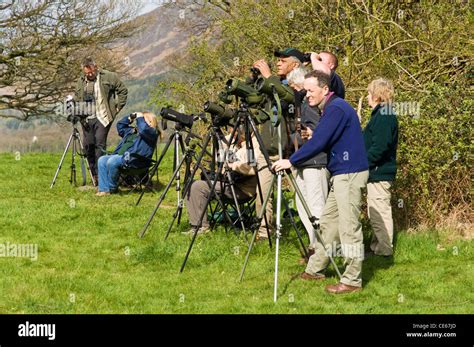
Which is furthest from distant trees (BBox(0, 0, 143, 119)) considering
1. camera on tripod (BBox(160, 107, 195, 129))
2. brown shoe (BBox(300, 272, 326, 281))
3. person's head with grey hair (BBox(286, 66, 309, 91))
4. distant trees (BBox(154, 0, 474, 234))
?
brown shoe (BBox(300, 272, 326, 281))

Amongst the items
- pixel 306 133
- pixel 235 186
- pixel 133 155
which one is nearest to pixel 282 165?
pixel 306 133

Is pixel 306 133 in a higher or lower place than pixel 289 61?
lower

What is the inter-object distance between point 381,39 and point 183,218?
163 inches

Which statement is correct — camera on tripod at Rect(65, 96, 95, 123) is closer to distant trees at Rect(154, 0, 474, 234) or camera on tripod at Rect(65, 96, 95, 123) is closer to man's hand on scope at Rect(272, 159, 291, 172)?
distant trees at Rect(154, 0, 474, 234)

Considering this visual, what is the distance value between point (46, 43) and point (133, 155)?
36.7 feet

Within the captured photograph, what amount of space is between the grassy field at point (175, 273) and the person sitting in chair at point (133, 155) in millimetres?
1362

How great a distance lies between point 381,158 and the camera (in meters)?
7.64

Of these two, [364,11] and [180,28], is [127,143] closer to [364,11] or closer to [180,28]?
[364,11]

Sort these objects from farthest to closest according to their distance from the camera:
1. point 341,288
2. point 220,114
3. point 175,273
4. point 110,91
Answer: point 110,91 → point 220,114 → point 175,273 → point 341,288

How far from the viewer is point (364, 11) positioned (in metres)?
10.7

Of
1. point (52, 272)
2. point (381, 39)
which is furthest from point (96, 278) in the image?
point (381, 39)

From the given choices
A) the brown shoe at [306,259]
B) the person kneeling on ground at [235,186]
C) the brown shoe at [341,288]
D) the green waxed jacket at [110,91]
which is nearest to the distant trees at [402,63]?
the green waxed jacket at [110,91]

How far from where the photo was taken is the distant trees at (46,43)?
69.4 ft

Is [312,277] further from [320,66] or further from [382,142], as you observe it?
[320,66]
